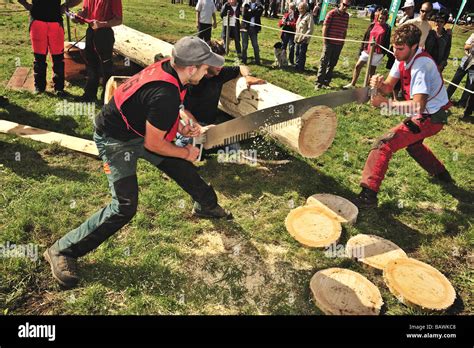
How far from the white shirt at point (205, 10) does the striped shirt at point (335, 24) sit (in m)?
3.65

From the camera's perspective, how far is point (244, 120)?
4.32 m

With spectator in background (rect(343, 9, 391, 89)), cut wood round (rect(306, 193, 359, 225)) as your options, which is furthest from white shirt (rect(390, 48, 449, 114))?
spectator in background (rect(343, 9, 391, 89))

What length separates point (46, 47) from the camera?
7430 mm

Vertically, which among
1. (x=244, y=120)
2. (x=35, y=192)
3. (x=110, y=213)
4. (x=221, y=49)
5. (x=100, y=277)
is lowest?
(x=100, y=277)

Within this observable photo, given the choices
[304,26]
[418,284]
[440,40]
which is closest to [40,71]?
[304,26]

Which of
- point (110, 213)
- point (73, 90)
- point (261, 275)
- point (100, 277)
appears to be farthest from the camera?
point (73, 90)

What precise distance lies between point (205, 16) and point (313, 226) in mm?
8872

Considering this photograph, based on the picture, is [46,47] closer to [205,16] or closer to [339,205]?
[205,16]

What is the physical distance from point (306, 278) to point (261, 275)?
1.63 feet

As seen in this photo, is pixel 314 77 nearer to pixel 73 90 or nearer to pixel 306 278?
pixel 73 90

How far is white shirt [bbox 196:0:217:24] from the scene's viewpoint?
36.7 ft

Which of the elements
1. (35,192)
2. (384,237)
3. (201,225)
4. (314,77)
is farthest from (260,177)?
(314,77)

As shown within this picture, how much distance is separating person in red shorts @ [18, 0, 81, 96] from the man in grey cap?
492 centimetres

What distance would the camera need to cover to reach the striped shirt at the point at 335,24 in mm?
9688
